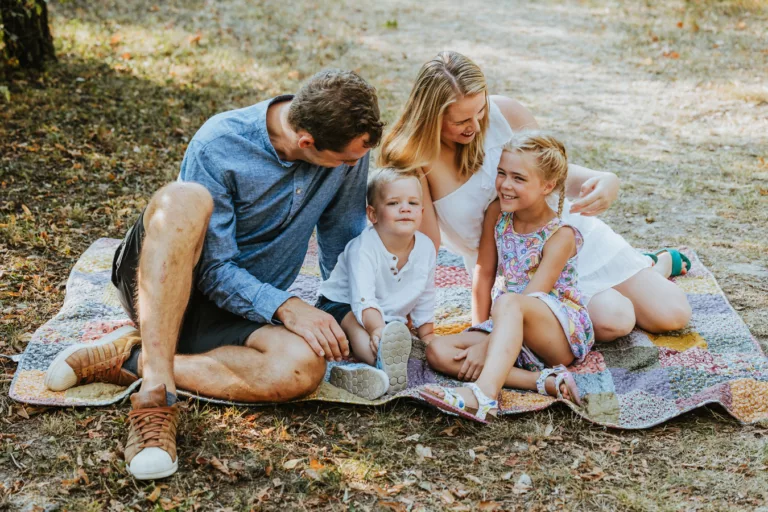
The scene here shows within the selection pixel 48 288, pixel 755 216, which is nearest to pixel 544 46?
pixel 755 216

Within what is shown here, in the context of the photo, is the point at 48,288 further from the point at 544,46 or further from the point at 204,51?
the point at 544,46

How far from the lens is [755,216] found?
5.11 meters

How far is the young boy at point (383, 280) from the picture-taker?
10.3 feet

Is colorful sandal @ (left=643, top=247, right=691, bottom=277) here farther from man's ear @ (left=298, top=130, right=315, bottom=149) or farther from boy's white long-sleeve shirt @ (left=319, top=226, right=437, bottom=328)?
man's ear @ (left=298, top=130, right=315, bottom=149)

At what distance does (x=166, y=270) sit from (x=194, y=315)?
0.46 meters

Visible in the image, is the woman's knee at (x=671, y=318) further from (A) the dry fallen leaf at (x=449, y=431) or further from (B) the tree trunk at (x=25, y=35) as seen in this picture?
(B) the tree trunk at (x=25, y=35)

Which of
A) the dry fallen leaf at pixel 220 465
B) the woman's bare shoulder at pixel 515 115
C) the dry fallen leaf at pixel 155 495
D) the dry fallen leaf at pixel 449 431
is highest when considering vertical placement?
the woman's bare shoulder at pixel 515 115

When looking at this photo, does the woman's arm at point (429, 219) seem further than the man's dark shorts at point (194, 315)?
Yes

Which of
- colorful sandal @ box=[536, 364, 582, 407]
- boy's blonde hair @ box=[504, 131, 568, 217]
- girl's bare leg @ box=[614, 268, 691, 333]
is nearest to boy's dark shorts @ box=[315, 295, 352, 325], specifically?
colorful sandal @ box=[536, 364, 582, 407]

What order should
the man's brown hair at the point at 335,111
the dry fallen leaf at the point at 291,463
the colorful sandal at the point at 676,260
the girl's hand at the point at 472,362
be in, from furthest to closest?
the colorful sandal at the point at 676,260 → the girl's hand at the point at 472,362 → the man's brown hair at the point at 335,111 → the dry fallen leaf at the point at 291,463

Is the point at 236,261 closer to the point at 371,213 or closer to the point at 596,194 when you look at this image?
the point at 371,213

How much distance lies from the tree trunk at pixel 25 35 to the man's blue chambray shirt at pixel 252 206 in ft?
12.2

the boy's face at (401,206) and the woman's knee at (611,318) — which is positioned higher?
the boy's face at (401,206)

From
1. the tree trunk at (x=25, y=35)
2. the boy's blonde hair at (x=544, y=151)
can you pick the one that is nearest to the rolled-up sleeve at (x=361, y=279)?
the boy's blonde hair at (x=544, y=151)
